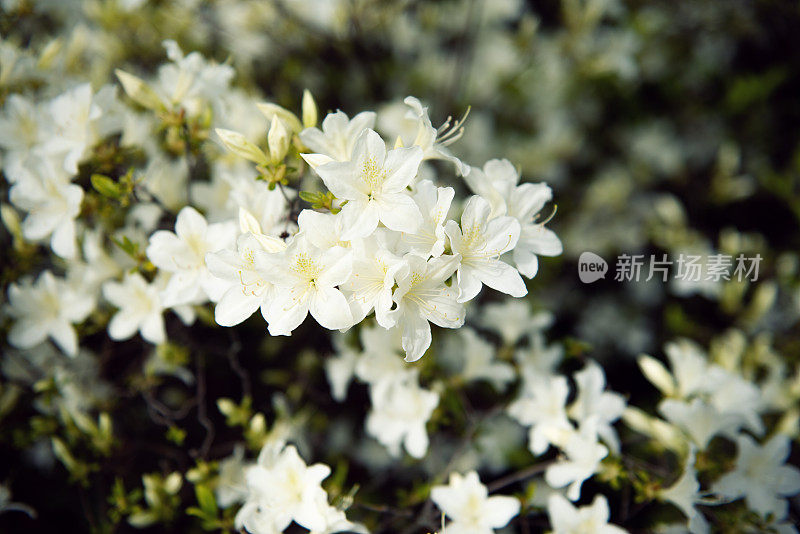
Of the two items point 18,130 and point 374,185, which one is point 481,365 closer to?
point 374,185

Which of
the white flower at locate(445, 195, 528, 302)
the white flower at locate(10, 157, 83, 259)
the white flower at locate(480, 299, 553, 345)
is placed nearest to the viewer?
the white flower at locate(445, 195, 528, 302)

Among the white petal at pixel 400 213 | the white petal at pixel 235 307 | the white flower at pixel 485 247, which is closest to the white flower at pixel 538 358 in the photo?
the white flower at pixel 485 247

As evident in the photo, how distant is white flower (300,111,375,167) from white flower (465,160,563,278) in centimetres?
38

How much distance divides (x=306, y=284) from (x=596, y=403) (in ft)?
4.02

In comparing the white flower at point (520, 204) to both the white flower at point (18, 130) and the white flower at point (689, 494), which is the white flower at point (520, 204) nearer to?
the white flower at point (689, 494)

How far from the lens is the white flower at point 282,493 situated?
5.30 ft

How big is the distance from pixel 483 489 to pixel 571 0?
3081 millimetres

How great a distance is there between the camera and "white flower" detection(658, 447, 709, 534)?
1730 mm

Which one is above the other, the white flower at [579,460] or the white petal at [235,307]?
the white petal at [235,307]

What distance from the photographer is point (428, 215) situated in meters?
A: 1.45

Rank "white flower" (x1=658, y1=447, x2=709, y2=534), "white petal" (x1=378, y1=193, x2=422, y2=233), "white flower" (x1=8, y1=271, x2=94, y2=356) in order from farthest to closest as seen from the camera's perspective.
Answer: "white flower" (x1=8, y1=271, x2=94, y2=356) < "white flower" (x1=658, y1=447, x2=709, y2=534) < "white petal" (x1=378, y1=193, x2=422, y2=233)

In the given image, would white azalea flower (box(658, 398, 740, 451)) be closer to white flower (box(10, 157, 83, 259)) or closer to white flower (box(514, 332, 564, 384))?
white flower (box(514, 332, 564, 384))

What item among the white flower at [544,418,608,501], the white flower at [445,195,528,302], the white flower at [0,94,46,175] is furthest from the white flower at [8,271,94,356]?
the white flower at [544,418,608,501]

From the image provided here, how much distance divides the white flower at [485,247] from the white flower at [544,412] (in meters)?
0.67
